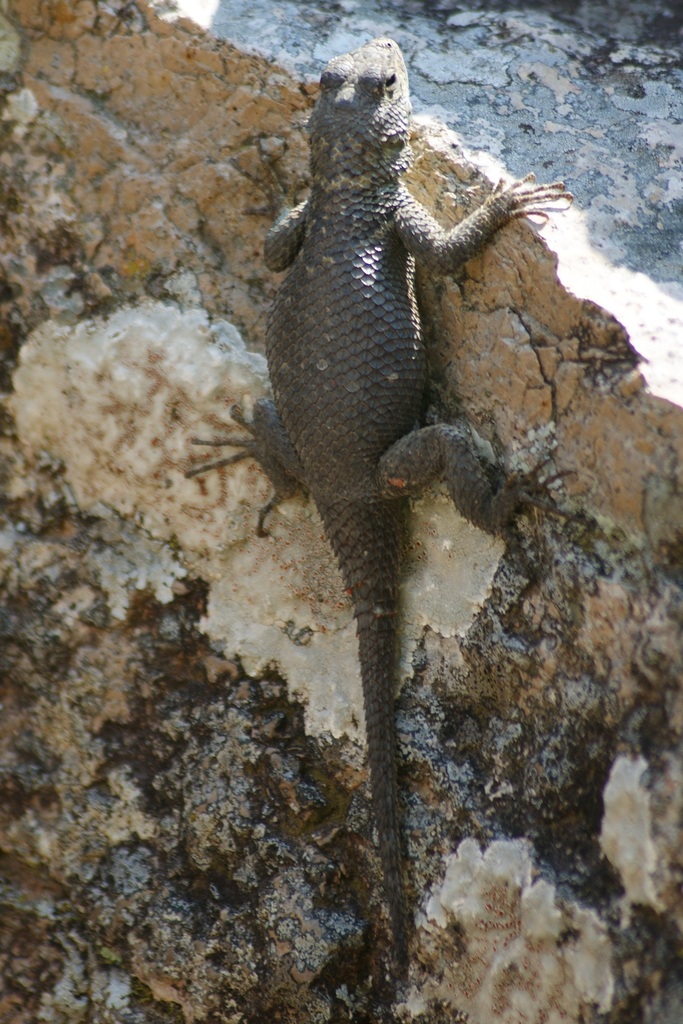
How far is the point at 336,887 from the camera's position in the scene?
8.70 feet

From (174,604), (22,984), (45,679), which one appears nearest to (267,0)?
(174,604)

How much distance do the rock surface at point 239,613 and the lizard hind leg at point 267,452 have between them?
0.20ft

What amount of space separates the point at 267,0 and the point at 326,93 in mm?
689

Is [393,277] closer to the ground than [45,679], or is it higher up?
higher up

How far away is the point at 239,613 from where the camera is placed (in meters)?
2.95

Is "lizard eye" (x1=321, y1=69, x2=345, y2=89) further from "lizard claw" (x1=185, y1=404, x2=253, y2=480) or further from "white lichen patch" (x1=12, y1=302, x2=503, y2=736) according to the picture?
"lizard claw" (x1=185, y1=404, x2=253, y2=480)

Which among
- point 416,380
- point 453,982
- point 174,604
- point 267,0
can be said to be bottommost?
point 453,982

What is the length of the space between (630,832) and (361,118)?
2.09 metres

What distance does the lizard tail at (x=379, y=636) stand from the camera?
A: 2471 mm

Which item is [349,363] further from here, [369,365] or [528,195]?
[528,195]

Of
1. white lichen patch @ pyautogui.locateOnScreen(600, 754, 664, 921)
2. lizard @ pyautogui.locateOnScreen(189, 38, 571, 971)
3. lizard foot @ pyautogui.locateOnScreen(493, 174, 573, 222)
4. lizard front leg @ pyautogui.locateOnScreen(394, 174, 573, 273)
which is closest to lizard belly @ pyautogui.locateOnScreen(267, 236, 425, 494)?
lizard @ pyautogui.locateOnScreen(189, 38, 571, 971)

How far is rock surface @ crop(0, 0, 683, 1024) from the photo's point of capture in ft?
7.20

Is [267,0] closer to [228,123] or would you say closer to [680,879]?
[228,123]

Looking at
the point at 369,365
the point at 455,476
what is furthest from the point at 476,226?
the point at 455,476
